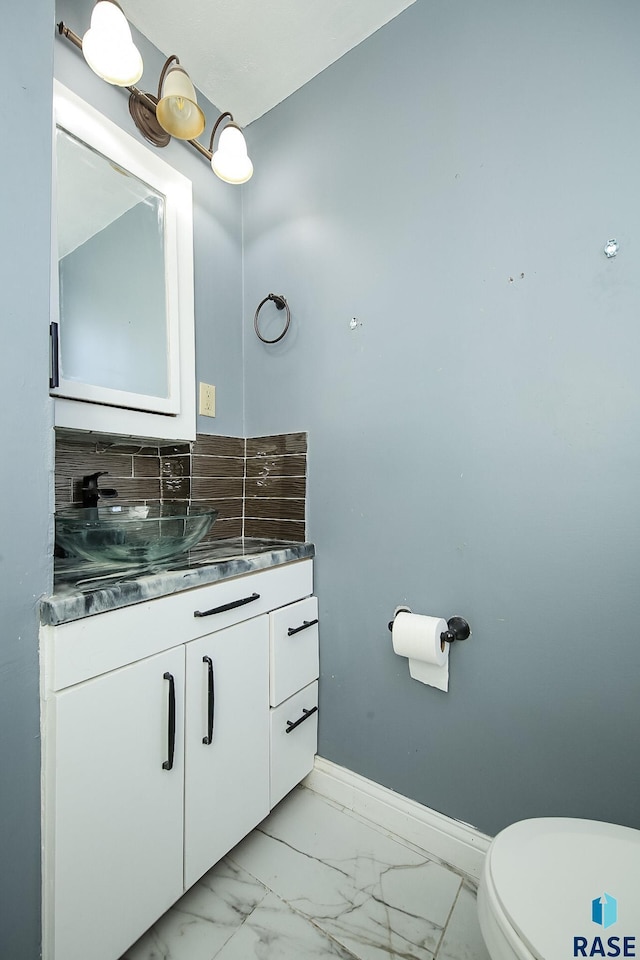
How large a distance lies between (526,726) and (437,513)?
0.58 m

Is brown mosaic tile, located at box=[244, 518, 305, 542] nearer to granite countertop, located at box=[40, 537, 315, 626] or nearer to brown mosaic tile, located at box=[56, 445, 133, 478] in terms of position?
granite countertop, located at box=[40, 537, 315, 626]

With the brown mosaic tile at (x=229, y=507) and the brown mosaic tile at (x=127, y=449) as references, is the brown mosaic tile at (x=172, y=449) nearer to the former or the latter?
the brown mosaic tile at (x=127, y=449)

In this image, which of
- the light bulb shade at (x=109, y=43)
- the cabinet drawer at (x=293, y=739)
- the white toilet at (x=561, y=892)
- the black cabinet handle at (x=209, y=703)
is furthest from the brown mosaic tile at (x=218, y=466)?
the white toilet at (x=561, y=892)

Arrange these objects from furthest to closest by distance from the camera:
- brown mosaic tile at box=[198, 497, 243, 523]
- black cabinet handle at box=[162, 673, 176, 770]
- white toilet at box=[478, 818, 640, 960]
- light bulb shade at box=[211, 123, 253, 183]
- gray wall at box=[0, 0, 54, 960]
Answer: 1. brown mosaic tile at box=[198, 497, 243, 523]
2. light bulb shade at box=[211, 123, 253, 183]
3. black cabinet handle at box=[162, 673, 176, 770]
4. gray wall at box=[0, 0, 54, 960]
5. white toilet at box=[478, 818, 640, 960]

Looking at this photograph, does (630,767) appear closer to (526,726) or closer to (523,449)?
(526,726)

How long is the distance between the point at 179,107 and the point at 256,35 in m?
0.45

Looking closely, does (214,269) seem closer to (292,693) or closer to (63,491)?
(63,491)

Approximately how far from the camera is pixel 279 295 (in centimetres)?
162

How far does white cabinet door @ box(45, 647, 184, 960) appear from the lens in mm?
779

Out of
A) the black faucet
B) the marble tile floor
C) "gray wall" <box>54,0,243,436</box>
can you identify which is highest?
"gray wall" <box>54,0,243,436</box>

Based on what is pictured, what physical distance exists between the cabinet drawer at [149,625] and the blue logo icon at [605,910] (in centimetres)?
85

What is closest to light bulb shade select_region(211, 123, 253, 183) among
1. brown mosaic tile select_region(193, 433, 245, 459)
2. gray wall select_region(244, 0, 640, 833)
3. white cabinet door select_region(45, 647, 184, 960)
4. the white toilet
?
gray wall select_region(244, 0, 640, 833)

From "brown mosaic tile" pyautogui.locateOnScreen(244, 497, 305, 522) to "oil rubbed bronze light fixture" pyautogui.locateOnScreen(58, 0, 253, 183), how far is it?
1.09 metres

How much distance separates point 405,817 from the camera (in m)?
1.29
